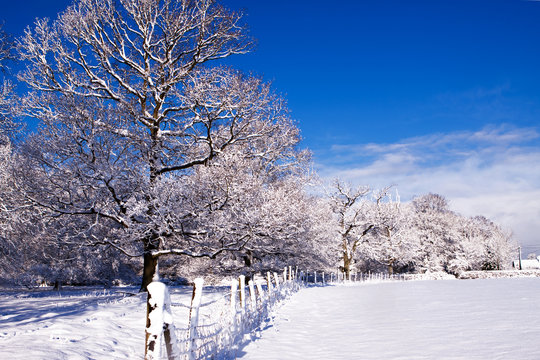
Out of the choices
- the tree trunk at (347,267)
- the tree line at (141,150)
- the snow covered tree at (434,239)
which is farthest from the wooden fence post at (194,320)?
the snow covered tree at (434,239)

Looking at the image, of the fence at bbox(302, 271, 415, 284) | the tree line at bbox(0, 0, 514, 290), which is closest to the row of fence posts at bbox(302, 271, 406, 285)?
the fence at bbox(302, 271, 415, 284)

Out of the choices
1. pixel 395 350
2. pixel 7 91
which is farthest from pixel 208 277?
pixel 395 350

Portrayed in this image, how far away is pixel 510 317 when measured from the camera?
34.2 ft

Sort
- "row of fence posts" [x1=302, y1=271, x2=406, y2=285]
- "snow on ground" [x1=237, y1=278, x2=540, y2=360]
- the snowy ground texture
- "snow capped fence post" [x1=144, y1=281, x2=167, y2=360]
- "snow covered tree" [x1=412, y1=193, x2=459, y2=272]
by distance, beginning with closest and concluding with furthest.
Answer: "snow capped fence post" [x1=144, y1=281, x2=167, y2=360] → the snowy ground texture → "snow on ground" [x1=237, y1=278, x2=540, y2=360] → "row of fence posts" [x1=302, y1=271, x2=406, y2=285] → "snow covered tree" [x1=412, y1=193, x2=459, y2=272]

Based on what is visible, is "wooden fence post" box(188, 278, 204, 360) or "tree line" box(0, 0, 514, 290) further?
"tree line" box(0, 0, 514, 290)

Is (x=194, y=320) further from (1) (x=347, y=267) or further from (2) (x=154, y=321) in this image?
(1) (x=347, y=267)

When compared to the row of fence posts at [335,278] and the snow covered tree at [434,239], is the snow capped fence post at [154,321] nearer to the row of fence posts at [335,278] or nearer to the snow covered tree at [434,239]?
the row of fence posts at [335,278]

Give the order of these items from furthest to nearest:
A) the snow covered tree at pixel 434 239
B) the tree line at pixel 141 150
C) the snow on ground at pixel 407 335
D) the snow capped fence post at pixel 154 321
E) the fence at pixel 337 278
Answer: the snow covered tree at pixel 434 239, the fence at pixel 337 278, the tree line at pixel 141 150, the snow on ground at pixel 407 335, the snow capped fence post at pixel 154 321

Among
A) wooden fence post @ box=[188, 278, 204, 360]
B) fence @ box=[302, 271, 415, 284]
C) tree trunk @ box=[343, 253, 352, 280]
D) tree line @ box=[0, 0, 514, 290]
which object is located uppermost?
tree line @ box=[0, 0, 514, 290]

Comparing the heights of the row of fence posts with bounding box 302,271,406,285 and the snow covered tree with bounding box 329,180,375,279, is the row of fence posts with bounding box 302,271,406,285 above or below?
below

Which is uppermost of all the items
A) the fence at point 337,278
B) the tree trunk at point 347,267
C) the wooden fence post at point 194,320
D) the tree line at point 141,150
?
the tree line at point 141,150

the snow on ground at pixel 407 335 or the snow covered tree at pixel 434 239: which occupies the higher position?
the snow covered tree at pixel 434 239

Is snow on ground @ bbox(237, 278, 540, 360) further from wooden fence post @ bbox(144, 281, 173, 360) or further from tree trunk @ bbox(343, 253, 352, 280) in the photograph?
tree trunk @ bbox(343, 253, 352, 280)

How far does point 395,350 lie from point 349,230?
1542 inches
